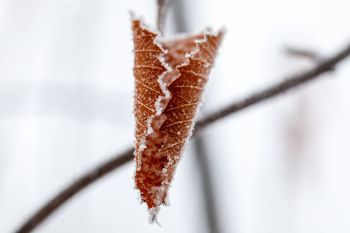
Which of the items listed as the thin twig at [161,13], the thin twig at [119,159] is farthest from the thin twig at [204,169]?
the thin twig at [161,13]

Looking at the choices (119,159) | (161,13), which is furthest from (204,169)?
(161,13)

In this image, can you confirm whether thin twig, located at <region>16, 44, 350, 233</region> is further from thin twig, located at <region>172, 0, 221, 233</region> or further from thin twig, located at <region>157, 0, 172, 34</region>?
thin twig, located at <region>172, 0, 221, 233</region>

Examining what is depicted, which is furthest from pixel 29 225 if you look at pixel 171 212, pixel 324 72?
pixel 171 212

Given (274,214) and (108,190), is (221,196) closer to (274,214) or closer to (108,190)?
(274,214)

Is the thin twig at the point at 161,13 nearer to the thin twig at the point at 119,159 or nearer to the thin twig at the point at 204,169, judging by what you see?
the thin twig at the point at 119,159

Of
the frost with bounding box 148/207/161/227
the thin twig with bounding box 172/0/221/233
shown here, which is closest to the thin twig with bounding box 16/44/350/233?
the frost with bounding box 148/207/161/227

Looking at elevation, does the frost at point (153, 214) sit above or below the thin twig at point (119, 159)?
below
